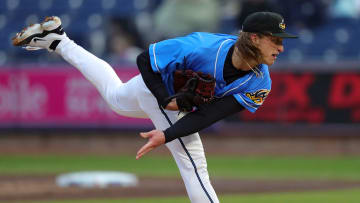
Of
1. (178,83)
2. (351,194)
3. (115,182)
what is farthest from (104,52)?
(178,83)

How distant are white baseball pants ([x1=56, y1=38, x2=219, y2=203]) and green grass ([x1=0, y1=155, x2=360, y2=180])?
4.45 m

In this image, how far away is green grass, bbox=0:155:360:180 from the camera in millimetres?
10961

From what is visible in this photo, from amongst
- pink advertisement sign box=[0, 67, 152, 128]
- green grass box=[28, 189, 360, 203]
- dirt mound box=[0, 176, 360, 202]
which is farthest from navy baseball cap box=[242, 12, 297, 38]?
pink advertisement sign box=[0, 67, 152, 128]

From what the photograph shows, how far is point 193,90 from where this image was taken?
227 inches

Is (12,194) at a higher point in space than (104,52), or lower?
lower

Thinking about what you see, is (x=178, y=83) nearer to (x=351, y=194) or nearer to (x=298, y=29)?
(x=351, y=194)

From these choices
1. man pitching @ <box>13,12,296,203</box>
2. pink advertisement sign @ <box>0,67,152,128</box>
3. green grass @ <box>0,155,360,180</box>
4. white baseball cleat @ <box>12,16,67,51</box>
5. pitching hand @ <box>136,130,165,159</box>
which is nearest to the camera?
pitching hand @ <box>136,130,165,159</box>

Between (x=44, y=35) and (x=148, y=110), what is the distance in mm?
1121

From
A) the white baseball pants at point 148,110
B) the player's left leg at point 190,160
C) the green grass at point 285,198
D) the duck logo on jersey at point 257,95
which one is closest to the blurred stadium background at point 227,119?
the green grass at point 285,198

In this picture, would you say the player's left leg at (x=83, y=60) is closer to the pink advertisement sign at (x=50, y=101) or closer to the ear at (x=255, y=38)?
the ear at (x=255, y=38)

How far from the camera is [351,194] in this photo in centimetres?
902

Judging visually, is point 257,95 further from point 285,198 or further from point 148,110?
point 285,198

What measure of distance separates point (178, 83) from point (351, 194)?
12.4 feet

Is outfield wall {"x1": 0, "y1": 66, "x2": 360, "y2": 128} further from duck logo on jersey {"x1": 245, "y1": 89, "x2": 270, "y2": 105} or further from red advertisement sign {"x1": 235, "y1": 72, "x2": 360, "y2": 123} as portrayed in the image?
duck logo on jersey {"x1": 245, "y1": 89, "x2": 270, "y2": 105}
